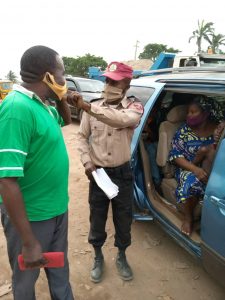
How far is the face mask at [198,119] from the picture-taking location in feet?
11.1

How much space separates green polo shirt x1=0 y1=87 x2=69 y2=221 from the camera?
1.52 metres

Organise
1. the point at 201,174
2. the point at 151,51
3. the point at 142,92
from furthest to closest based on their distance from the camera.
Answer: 1. the point at 151,51
2. the point at 142,92
3. the point at 201,174

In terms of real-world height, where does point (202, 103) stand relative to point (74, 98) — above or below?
below

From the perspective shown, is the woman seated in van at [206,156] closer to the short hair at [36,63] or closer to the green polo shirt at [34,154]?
the green polo shirt at [34,154]

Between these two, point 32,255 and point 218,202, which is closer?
point 32,255

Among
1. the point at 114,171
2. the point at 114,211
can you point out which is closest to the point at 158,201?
the point at 114,211

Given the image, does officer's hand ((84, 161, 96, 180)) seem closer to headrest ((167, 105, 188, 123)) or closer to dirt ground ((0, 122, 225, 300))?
dirt ground ((0, 122, 225, 300))

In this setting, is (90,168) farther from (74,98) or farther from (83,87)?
(83,87)

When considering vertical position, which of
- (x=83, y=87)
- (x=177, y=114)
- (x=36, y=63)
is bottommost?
(x=83, y=87)

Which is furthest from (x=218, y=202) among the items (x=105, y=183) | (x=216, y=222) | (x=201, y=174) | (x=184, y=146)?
(x=184, y=146)

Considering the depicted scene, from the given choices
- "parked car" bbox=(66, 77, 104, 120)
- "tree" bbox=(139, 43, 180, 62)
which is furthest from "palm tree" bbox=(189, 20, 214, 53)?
"parked car" bbox=(66, 77, 104, 120)

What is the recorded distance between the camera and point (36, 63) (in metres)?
1.67

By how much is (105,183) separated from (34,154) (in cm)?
104

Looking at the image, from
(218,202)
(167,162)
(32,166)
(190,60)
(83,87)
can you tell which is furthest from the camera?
(83,87)
